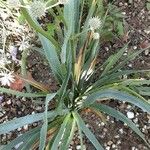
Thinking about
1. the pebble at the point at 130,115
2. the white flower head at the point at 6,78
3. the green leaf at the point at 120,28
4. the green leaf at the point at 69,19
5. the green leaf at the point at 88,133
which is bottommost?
the pebble at the point at 130,115

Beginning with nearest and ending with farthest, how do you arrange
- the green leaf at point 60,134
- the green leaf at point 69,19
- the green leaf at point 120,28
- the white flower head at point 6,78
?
the green leaf at point 69,19, the green leaf at point 60,134, the white flower head at point 6,78, the green leaf at point 120,28

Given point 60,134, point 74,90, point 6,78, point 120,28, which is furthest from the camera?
point 120,28

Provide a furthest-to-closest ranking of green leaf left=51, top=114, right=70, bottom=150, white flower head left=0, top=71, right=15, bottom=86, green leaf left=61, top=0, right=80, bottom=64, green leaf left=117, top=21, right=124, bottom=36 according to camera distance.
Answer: green leaf left=117, top=21, right=124, bottom=36, white flower head left=0, top=71, right=15, bottom=86, green leaf left=51, top=114, right=70, bottom=150, green leaf left=61, top=0, right=80, bottom=64

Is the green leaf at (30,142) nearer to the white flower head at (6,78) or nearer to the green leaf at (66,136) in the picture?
the green leaf at (66,136)

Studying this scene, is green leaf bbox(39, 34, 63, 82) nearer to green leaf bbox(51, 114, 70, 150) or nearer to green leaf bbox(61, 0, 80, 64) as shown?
green leaf bbox(61, 0, 80, 64)

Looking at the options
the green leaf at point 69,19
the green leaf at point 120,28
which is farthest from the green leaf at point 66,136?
the green leaf at point 120,28

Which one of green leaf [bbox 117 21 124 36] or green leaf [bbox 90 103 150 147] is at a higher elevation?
green leaf [bbox 117 21 124 36]

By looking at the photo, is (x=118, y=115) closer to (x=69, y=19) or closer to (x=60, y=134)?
(x=60, y=134)

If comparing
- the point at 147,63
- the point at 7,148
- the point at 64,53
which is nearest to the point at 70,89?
the point at 64,53

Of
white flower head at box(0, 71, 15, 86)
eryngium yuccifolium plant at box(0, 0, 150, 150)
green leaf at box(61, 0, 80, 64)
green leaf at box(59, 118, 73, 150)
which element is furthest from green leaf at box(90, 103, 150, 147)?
white flower head at box(0, 71, 15, 86)

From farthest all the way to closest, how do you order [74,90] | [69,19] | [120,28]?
[120,28] < [74,90] < [69,19]

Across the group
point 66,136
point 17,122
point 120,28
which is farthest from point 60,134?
point 120,28

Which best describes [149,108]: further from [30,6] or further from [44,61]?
[44,61]
